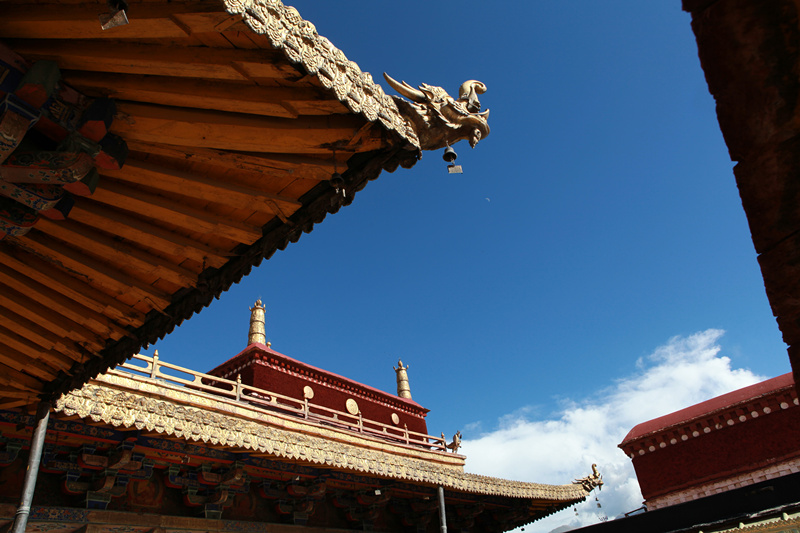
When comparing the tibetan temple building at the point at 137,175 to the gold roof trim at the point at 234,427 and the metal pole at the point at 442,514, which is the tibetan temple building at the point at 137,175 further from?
the metal pole at the point at 442,514

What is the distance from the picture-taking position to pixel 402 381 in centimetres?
2062

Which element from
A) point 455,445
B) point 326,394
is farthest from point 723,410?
point 326,394

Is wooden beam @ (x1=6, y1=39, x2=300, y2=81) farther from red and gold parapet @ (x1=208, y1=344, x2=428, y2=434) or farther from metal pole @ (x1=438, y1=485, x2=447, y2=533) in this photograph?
red and gold parapet @ (x1=208, y1=344, x2=428, y2=434)

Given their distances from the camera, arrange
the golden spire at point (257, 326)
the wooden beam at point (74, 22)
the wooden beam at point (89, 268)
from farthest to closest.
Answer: the golden spire at point (257, 326), the wooden beam at point (89, 268), the wooden beam at point (74, 22)

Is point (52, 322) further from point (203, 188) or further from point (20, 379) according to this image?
point (203, 188)

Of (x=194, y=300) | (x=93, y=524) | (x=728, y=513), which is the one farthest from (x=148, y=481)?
(x=728, y=513)

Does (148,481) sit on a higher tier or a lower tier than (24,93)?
lower

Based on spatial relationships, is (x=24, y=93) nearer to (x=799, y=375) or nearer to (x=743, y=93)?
(x=743, y=93)

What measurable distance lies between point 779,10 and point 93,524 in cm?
812

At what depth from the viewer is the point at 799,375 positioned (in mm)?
1299

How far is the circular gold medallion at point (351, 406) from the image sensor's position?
15.4 meters

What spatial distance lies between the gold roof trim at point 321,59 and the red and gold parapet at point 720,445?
623 inches

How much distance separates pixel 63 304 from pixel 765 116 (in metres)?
4.58

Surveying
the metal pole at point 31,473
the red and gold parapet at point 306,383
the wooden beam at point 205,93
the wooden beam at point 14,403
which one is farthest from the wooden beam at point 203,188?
the red and gold parapet at point 306,383
